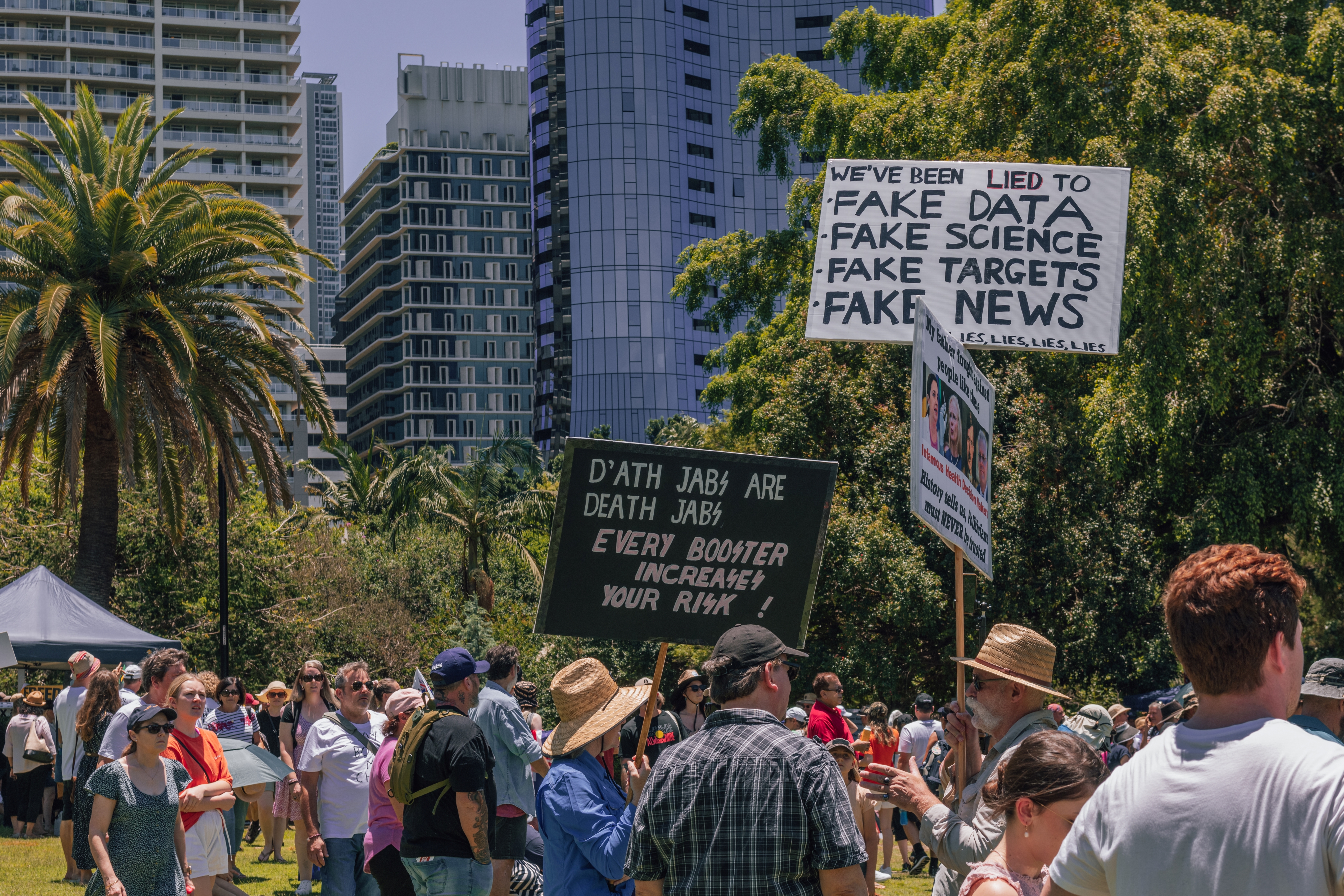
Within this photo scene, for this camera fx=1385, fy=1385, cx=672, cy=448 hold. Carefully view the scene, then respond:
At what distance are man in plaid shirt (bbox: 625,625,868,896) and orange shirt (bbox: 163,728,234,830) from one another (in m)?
4.07

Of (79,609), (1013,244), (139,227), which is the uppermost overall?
(139,227)

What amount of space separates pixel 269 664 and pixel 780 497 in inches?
1013

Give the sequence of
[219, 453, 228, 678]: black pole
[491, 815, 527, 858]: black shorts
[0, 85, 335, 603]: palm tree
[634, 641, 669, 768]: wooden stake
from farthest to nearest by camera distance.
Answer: [219, 453, 228, 678]: black pole, [0, 85, 335, 603]: palm tree, [491, 815, 527, 858]: black shorts, [634, 641, 669, 768]: wooden stake

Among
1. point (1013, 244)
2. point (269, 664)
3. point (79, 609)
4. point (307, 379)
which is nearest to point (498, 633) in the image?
point (269, 664)

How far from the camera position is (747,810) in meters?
3.92

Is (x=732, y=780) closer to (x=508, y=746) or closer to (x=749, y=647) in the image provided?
(x=749, y=647)

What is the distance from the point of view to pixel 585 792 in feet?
17.1

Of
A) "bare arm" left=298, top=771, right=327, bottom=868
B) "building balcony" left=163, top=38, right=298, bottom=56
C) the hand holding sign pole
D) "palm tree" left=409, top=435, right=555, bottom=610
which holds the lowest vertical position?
"palm tree" left=409, top=435, right=555, bottom=610

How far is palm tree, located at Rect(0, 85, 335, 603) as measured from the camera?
67.2ft

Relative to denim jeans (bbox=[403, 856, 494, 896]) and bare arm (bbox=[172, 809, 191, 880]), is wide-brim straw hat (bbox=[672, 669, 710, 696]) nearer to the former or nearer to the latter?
denim jeans (bbox=[403, 856, 494, 896])

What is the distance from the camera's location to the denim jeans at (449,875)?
258 inches

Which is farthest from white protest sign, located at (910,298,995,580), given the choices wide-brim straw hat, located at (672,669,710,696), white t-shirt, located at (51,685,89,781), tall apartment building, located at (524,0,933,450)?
tall apartment building, located at (524,0,933,450)

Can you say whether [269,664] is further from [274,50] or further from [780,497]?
[274,50]

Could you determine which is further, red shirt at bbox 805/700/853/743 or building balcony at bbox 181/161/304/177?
building balcony at bbox 181/161/304/177
